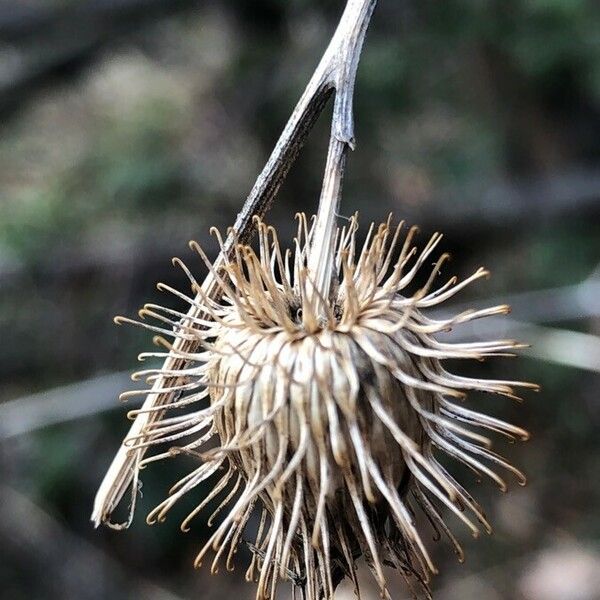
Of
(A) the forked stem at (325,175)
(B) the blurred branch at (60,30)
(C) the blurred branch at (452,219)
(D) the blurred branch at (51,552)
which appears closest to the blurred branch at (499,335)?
(C) the blurred branch at (452,219)

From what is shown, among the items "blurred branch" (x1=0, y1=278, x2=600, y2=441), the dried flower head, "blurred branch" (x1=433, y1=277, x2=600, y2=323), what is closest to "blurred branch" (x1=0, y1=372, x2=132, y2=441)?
"blurred branch" (x1=0, y1=278, x2=600, y2=441)

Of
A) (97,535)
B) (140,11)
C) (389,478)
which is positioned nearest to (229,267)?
(389,478)

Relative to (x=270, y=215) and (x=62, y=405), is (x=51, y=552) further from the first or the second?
(x=270, y=215)

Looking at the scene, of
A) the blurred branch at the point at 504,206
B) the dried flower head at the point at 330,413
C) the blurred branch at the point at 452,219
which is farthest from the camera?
the blurred branch at the point at 504,206

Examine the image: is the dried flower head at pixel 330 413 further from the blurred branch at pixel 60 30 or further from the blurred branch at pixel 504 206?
the blurred branch at pixel 504 206

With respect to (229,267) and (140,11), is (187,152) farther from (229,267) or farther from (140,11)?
(229,267)

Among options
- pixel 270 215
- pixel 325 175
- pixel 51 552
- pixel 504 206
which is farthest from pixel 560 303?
pixel 51 552

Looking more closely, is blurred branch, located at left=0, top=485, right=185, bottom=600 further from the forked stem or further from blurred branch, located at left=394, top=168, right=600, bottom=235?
the forked stem
